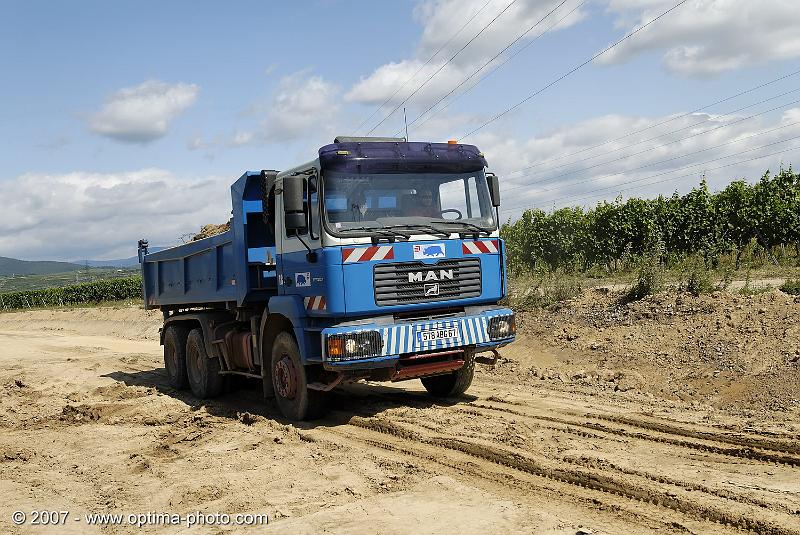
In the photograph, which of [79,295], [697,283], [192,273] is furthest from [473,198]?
[79,295]

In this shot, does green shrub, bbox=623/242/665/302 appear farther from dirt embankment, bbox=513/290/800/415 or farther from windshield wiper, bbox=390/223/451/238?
windshield wiper, bbox=390/223/451/238

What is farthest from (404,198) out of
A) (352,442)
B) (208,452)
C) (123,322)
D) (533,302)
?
(123,322)

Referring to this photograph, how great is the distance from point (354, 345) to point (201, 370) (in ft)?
15.1

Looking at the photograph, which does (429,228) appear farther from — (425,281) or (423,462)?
(423,462)

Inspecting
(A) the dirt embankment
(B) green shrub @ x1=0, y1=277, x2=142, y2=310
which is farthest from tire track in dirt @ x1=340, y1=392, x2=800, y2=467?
(B) green shrub @ x1=0, y1=277, x2=142, y2=310

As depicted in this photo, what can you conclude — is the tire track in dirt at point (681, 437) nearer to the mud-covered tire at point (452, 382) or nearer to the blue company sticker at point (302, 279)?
the mud-covered tire at point (452, 382)

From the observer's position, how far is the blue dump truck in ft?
26.8

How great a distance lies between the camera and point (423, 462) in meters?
6.91

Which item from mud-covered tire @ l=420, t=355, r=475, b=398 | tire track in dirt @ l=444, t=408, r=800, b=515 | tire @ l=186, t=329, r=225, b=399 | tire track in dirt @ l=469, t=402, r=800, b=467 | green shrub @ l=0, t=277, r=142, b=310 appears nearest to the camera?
tire track in dirt @ l=444, t=408, r=800, b=515

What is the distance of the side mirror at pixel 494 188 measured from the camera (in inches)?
355

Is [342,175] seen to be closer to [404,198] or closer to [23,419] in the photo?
[404,198]

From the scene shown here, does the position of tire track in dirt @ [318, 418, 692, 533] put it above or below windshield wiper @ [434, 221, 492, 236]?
below

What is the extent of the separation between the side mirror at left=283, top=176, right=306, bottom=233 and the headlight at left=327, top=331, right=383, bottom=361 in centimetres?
130

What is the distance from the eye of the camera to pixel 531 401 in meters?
9.36
